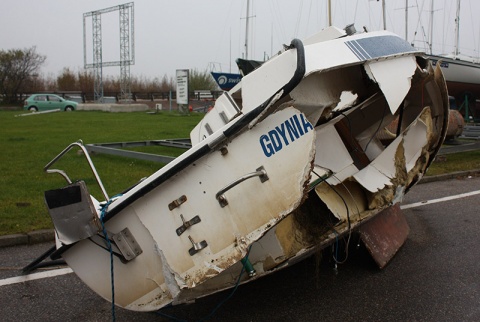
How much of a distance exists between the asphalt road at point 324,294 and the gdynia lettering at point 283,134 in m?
1.38

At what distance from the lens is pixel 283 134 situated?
3262 mm

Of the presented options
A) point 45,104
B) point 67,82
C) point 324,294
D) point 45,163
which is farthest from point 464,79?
point 67,82

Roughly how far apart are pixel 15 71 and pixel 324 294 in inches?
1608

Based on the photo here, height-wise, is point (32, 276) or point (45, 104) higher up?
point (32, 276)

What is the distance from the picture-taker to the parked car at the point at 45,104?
32.5 metres

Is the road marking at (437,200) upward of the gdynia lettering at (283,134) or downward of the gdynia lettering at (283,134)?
downward

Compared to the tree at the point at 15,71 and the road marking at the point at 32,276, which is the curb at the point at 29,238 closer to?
the road marking at the point at 32,276

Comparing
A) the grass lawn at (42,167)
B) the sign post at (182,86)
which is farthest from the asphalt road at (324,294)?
the sign post at (182,86)

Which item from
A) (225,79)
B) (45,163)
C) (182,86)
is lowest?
(45,163)

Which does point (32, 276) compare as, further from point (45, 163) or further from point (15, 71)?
point (15, 71)

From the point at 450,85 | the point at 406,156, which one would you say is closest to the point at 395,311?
the point at 406,156

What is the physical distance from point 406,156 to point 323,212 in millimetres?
1082

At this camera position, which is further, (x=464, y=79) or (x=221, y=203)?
(x=464, y=79)

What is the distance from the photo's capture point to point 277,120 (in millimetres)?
3295
